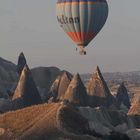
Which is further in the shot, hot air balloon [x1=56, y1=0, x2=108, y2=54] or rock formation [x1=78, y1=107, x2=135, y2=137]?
hot air balloon [x1=56, y1=0, x2=108, y2=54]

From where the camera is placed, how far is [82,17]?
10850 centimetres

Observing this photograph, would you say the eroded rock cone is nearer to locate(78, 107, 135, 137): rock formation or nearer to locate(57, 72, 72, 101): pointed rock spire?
locate(57, 72, 72, 101): pointed rock spire

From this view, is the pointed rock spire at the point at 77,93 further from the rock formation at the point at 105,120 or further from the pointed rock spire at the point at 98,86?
the rock formation at the point at 105,120

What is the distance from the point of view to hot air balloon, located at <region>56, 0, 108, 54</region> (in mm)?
107625

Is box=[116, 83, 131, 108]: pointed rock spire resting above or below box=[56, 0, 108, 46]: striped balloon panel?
below

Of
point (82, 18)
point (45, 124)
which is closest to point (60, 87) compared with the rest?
Answer: point (82, 18)

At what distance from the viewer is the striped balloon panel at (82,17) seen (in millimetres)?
107625

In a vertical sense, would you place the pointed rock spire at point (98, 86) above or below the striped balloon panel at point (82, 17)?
below

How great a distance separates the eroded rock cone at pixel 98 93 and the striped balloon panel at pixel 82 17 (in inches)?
1043

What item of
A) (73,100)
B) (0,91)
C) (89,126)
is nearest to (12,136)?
(89,126)

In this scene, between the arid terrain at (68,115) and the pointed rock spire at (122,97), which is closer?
the arid terrain at (68,115)

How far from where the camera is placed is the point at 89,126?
320 ft

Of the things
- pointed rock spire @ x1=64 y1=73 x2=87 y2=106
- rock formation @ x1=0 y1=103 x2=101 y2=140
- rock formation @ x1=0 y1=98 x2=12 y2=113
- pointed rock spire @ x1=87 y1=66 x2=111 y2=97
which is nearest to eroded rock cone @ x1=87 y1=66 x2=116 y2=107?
pointed rock spire @ x1=87 y1=66 x2=111 y2=97

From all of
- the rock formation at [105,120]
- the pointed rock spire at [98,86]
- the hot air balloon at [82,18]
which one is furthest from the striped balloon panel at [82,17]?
the pointed rock spire at [98,86]
